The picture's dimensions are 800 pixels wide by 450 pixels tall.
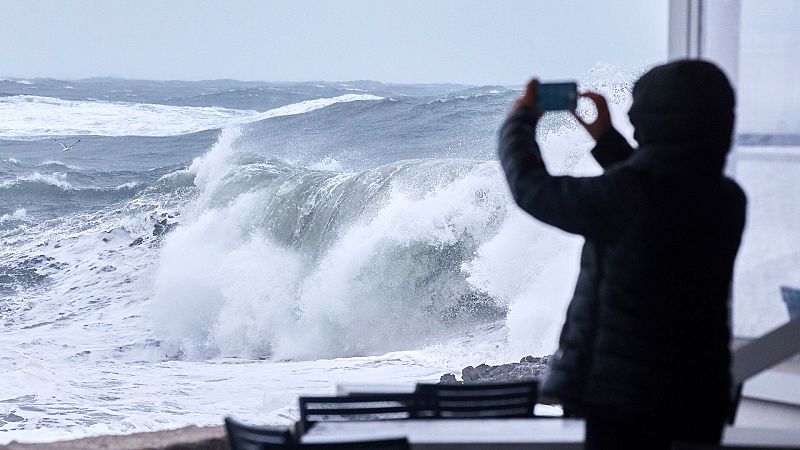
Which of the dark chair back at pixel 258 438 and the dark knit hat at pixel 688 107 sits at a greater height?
the dark knit hat at pixel 688 107

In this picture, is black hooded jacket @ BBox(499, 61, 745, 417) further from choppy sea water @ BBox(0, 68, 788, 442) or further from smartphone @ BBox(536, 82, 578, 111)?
choppy sea water @ BBox(0, 68, 788, 442)

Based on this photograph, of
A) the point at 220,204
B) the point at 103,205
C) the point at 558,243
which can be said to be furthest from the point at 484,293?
the point at 103,205

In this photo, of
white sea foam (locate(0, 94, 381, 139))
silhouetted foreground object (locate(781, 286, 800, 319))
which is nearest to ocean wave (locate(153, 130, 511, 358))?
silhouetted foreground object (locate(781, 286, 800, 319))

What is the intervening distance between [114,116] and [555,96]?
83.1 ft

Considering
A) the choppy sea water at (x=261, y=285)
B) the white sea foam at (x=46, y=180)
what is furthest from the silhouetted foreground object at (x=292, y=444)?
the white sea foam at (x=46, y=180)

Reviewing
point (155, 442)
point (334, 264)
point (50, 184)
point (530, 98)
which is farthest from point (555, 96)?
point (50, 184)

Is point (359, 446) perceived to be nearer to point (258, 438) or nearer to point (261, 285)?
point (258, 438)

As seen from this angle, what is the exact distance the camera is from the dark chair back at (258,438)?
3.74ft

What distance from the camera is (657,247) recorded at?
39.5 inches

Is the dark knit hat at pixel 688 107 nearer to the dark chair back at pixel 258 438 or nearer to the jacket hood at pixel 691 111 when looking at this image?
the jacket hood at pixel 691 111

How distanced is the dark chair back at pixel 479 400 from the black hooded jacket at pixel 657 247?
392 millimetres

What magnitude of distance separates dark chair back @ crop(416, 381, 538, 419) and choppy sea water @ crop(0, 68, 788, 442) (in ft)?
17.6

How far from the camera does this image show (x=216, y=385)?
8.38 meters

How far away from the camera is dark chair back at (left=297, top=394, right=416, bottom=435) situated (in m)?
1.41
